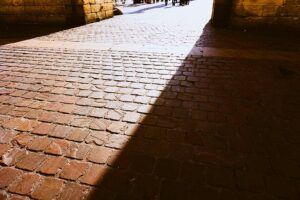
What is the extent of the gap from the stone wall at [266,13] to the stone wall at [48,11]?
5.45 m

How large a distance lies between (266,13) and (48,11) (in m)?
7.78

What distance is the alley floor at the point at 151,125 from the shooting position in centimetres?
196

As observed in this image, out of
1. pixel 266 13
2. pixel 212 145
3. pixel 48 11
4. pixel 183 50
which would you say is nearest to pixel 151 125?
pixel 212 145

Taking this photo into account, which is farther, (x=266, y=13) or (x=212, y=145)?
(x=266, y=13)

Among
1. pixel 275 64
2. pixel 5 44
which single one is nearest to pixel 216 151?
pixel 275 64

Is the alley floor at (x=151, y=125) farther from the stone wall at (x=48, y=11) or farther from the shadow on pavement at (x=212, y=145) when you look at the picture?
the stone wall at (x=48, y=11)

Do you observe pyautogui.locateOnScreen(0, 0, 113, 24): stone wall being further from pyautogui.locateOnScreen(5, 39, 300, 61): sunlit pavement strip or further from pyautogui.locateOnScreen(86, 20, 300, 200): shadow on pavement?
pyautogui.locateOnScreen(86, 20, 300, 200): shadow on pavement

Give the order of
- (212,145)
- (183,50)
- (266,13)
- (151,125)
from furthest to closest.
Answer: (266,13)
(183,50)
(151,125)
(212,145)

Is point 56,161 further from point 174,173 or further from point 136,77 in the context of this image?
point 136,77

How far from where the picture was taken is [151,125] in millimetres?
2721

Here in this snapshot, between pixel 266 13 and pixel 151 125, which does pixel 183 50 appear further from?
pixel 266 13

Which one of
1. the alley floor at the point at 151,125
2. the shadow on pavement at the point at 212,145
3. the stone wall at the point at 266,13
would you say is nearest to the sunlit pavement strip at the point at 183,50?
the alley floor at the point at 151,125

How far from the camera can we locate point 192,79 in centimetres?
395

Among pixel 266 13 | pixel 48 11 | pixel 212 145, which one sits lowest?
pixel 212 145
